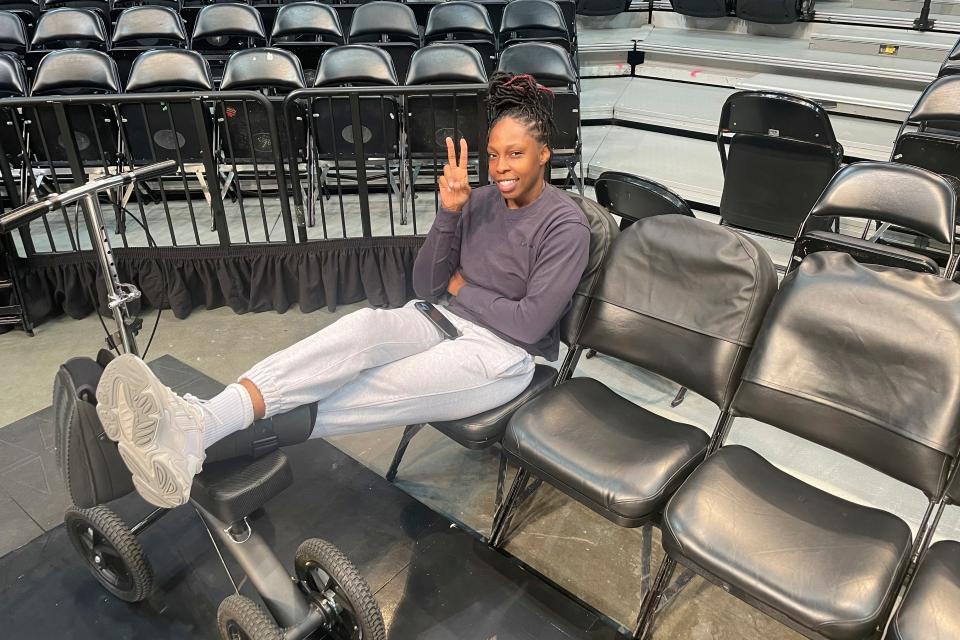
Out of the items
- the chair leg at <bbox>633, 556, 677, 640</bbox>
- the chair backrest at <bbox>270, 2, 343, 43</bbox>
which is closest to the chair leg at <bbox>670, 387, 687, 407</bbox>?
the chair leg at <bbox>633, 556, 677, 640</bbox>

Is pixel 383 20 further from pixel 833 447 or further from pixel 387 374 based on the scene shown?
pixel 833 447

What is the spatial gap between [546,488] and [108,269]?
5.01 feet

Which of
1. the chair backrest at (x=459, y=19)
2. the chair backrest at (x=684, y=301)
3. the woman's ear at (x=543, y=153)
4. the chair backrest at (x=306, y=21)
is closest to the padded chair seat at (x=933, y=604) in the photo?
the chair backrest at (x=684, y=301)

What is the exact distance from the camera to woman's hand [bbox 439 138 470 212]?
208 centimetres

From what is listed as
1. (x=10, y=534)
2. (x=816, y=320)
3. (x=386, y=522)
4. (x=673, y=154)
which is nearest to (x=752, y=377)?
(x=816, y=320)

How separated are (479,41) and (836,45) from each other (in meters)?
3.11

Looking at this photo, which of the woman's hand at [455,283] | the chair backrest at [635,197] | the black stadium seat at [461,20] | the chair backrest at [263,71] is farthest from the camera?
the black stadium seat at [461,20]

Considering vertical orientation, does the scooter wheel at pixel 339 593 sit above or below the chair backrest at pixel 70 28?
below

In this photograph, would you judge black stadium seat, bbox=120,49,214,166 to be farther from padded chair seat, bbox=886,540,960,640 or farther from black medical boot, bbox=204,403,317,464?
padded chair seat, bbox=886,540,960,640

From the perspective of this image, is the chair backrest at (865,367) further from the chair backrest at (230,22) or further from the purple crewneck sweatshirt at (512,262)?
the chair backrest at (230,22)

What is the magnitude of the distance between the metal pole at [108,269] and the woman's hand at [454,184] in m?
0.93

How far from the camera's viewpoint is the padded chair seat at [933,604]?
1.32m

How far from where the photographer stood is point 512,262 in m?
2.09

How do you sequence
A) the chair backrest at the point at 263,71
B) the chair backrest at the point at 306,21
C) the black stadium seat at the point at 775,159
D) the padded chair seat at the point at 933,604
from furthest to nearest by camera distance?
the chair backrest at the point at 306,21 < the chair backrest at the point at 263,71 < the black stadium seat at the point at 775,159 < the padded chair seat at the point at 933,604
